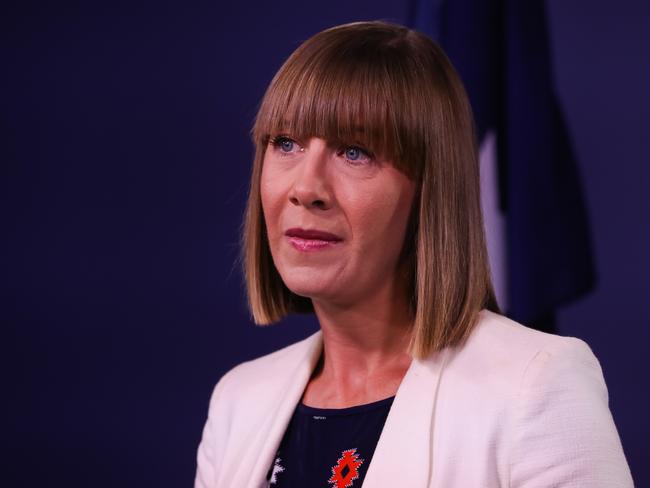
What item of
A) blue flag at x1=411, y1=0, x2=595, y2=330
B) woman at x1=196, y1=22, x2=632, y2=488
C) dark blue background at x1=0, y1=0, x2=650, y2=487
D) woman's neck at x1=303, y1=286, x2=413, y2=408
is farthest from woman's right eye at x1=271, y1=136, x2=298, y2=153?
dark blue background at x1=0, y1=0, x2=650, y2=487

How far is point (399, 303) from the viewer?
1.58 m

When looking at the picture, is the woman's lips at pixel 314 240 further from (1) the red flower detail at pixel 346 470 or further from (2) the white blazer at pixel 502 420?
(1) the red flower detail at pixel 346 470

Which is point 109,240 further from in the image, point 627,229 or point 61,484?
point 627,229

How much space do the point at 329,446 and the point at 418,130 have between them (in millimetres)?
532

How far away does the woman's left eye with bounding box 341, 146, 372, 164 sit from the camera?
147 centimetres

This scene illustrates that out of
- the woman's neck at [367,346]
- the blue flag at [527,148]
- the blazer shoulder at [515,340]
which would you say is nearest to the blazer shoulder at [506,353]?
the blazer shoulder at [515,340]

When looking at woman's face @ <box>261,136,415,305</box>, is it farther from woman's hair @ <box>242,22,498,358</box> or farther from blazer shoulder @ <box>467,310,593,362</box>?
blazer shoulder @ <box>467,310,593,362</box>

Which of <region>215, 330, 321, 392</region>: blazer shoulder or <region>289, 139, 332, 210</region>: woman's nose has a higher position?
<region>289, 139, 332, 210</region>: woman's nose

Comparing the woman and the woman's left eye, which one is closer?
Answer: the woman

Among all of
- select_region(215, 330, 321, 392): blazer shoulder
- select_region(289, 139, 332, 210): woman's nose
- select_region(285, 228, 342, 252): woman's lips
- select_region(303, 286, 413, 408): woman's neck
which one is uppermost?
select_region(289, 139, 332, 210): woman's nose

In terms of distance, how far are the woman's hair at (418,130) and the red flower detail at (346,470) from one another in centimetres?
20

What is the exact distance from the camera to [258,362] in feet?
6.26

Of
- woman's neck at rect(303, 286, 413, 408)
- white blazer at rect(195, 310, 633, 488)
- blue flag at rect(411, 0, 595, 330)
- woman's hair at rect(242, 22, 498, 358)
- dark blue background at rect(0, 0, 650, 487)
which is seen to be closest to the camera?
white blazer at rect(195, 310, 633, 488)

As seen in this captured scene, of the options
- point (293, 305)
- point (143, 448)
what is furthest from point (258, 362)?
point (143, 448)
